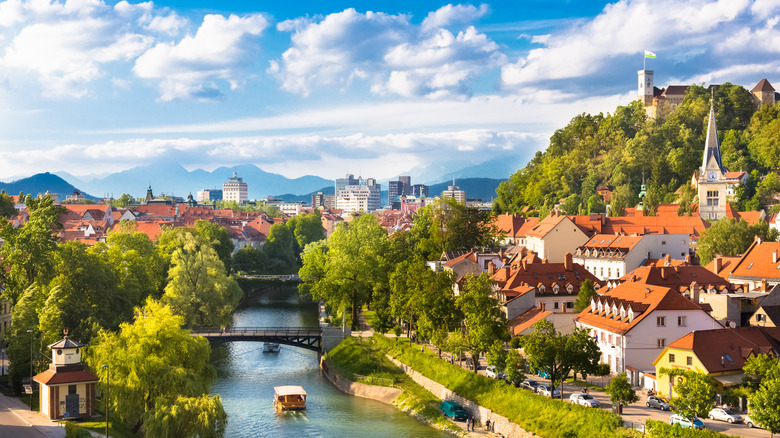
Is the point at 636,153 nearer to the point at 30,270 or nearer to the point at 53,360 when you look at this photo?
the point at 30,270

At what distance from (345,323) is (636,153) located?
64.5 meters

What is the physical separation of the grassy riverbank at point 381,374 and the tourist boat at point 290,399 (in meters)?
5.70

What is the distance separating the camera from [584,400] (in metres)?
40.1

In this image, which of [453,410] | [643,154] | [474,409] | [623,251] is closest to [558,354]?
[474,409]

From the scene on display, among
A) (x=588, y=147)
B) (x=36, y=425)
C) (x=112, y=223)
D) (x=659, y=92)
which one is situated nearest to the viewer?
(x=36, y=425)

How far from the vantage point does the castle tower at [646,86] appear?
151000 mm

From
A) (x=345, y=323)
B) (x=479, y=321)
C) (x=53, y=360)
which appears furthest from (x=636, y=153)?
(x=53, y=360)

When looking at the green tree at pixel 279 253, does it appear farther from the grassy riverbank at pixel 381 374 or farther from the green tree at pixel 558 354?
the green tree at pixel 558 354

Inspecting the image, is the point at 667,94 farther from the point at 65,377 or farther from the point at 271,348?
the point at 65,377

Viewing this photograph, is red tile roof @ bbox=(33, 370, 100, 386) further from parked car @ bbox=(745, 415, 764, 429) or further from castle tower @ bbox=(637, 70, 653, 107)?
castle tower @ bbox=(637, 70, 653, 107)

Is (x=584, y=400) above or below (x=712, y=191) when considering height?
below

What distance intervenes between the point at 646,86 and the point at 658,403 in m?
121

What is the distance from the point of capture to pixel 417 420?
47938 millimetres

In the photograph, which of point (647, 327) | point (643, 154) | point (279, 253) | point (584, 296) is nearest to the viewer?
point (647, 327)
